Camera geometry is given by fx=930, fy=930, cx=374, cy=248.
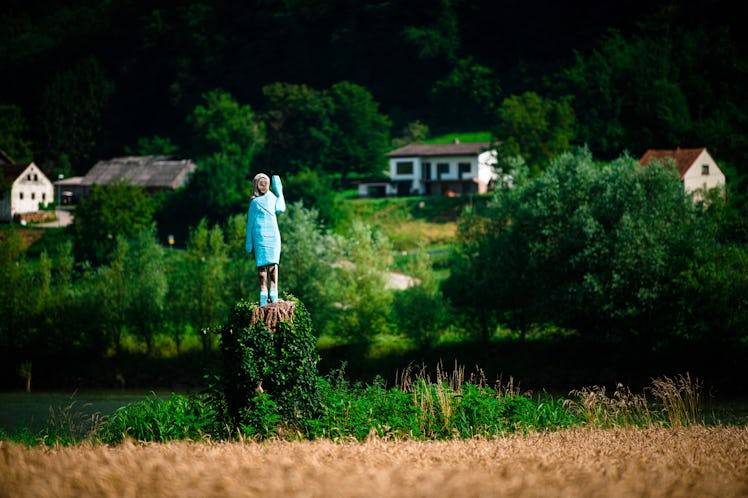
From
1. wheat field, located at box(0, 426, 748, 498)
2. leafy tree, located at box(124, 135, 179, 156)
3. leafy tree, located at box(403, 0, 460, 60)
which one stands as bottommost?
wheat field, located at box(0, 426, 748, 498)

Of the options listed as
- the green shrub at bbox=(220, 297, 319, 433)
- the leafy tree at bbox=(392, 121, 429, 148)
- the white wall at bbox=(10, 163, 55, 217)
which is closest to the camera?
the green shrub at bbox=(220, 297, 319, 433)

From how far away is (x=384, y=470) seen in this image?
11.8 meters

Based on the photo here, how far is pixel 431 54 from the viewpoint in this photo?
4961 inches

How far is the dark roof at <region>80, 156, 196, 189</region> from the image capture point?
9751cm

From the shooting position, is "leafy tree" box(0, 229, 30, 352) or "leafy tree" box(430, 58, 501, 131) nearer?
"leafy tree" box(0, 229, 30, 352)

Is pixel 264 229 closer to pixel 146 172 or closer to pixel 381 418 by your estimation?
pixel 381 418

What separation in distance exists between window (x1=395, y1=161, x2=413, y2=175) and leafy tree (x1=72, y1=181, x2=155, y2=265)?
26.7 m

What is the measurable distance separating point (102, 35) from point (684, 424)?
138 metres

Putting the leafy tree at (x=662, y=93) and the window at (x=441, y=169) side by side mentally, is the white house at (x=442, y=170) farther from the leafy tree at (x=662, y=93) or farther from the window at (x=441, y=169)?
the leafy tree at (x=662, y=93)

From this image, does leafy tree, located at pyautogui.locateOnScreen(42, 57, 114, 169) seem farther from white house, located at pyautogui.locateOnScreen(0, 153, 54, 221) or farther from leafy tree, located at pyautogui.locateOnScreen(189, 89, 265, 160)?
leafy tree, located at pyautogui.locateOnScreen(189, 89, 265, 160)

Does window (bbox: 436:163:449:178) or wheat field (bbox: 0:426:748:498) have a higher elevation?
window (bbox: 436:163:449:178)

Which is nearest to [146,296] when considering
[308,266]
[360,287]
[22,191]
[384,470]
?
[308,266]

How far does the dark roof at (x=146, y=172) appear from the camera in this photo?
9751cm

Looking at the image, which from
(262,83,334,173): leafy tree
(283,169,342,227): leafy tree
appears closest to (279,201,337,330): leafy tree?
(283,169,342,227): leafy tree
